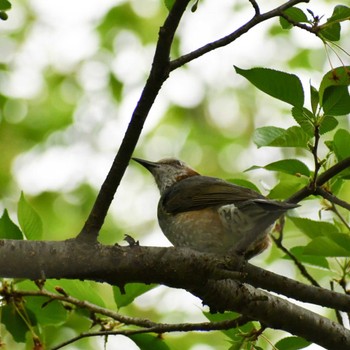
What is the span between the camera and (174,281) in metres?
3.63

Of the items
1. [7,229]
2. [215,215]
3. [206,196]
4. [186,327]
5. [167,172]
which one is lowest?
[186,327]

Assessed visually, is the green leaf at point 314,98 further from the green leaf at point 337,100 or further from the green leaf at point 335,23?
the green leaf at point 335,23

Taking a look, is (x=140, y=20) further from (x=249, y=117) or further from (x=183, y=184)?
(x=183, y=184)

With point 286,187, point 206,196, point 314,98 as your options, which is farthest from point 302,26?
Result: point 206,196

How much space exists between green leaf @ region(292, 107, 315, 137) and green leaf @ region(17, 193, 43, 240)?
4.92 feet

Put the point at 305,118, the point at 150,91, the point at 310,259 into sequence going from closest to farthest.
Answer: the point at 150,91, the point at 305,118, the point at 310,259

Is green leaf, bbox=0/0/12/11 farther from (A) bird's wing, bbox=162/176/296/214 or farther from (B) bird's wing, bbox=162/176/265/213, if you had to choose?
(B) bird's wing, bbox=162/176/265/213

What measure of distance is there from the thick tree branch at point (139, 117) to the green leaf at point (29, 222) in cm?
71

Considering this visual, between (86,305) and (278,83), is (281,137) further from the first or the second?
(86,305)

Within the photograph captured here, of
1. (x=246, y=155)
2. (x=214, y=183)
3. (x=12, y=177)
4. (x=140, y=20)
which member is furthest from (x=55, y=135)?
(x=214, y=183)

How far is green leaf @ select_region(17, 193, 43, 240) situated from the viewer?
4180 millimetres

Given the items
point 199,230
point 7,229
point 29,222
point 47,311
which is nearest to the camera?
point 7,229

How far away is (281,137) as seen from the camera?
13.7 feet

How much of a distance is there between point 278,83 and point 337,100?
0.31m
